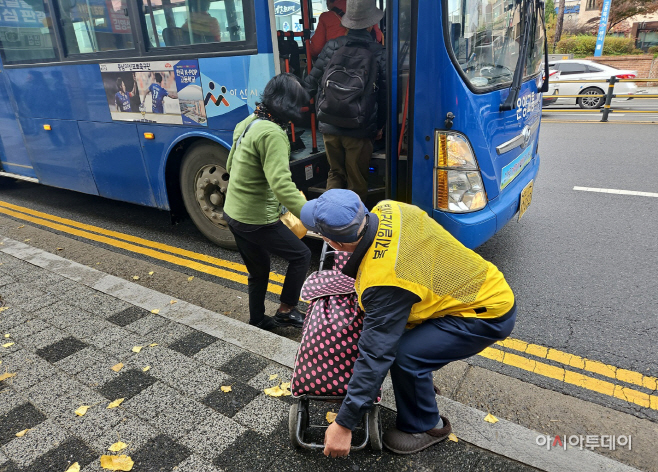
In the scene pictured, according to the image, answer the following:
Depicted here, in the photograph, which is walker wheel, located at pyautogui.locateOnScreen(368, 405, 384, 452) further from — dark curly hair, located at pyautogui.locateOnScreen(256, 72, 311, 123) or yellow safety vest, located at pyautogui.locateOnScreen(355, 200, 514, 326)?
dark curly hair, located at pyautogui.locateOnScreen(256, 72, 311, 123)

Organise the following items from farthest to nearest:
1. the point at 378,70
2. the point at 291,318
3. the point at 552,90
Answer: the point at 552,90, the point at 378,70, the point at 291,318

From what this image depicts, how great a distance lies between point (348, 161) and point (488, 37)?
56.8 inches

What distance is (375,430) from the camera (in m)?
2.09

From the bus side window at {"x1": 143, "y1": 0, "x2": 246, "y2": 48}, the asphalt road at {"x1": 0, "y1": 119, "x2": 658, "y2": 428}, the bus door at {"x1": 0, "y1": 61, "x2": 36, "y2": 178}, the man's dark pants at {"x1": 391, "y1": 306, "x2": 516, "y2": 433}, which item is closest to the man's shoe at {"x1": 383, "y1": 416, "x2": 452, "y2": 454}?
the man's dark pants at {"x1": 391, "y1": 306, "x2": 516, "y2": 433}

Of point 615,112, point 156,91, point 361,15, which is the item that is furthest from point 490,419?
point 615,112

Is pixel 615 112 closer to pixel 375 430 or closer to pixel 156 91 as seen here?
pixel 156 91

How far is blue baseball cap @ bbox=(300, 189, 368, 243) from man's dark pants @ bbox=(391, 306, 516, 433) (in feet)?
1.75

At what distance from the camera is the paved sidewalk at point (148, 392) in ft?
7.06

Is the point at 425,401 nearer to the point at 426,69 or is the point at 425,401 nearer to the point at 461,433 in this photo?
the point at 461,433

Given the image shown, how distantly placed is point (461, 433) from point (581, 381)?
0.96 meters

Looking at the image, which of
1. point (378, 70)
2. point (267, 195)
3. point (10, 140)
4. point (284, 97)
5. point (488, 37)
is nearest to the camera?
point (284, 97)

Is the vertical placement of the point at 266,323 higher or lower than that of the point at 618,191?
higher

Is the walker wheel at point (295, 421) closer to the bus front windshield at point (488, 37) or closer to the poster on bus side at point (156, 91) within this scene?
the bus front windshield at point (488, 37)

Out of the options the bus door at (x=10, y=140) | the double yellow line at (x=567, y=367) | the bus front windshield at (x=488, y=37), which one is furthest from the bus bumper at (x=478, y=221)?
the bus door at (x=10, y=140)
